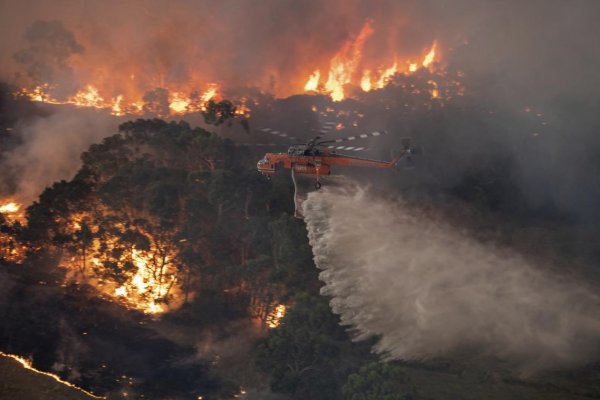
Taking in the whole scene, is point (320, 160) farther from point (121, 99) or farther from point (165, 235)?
point (121, 99)

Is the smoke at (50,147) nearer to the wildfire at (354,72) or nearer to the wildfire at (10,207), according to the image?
the wildfire at (10,207)

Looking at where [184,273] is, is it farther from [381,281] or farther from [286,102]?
[286,102]

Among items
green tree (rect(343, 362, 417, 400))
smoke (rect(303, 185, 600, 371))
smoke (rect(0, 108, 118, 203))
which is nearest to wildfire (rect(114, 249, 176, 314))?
smoke (rect(303, 185, 600, 371))

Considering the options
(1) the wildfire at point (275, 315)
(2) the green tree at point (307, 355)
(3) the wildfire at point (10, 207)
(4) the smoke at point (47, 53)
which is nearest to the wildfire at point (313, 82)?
(4) the smoke at point (47, 53)

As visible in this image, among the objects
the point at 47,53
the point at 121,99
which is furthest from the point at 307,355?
the point at 47,53

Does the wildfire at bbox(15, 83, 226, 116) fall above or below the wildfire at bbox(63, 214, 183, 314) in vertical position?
above

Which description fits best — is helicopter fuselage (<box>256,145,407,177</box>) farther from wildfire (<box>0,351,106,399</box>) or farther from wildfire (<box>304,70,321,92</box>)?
wildfire (<box>304,70,321,92</box>)
